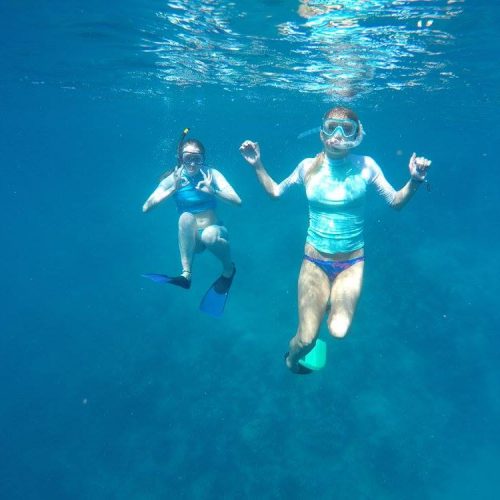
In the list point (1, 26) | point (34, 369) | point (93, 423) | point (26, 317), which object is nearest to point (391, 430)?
point (93, 423)

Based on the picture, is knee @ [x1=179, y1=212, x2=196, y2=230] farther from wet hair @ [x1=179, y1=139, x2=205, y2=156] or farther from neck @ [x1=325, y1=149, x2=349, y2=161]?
neck @ [x1=325, y1=149, x2=349, y2=161]

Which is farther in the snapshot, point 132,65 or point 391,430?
point 132,65

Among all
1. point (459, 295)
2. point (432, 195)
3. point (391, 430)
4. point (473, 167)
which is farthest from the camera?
point (473, 167)

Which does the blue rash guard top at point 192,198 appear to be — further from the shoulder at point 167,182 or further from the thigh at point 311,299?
the thigh at point 311,299

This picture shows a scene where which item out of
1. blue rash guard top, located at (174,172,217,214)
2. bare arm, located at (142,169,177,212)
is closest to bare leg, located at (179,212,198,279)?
blue rash guard top, located at (174,172,217,214)

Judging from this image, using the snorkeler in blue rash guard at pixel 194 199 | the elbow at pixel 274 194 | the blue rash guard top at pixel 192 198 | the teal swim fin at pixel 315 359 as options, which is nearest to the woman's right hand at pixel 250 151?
the elbow at pixel 274 194

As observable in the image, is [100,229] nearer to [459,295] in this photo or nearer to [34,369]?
[34,369]

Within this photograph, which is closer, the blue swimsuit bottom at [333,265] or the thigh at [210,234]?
the blue swimsuit bottom at [333,265]

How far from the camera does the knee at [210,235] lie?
734 centimetres

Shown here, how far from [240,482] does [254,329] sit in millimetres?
4895

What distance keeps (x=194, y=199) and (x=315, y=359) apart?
3.89 metres

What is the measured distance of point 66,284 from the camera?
19.0 m

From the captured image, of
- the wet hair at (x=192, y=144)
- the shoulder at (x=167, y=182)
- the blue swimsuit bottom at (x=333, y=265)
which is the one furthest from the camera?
the shoulder at (x=167, y=182)

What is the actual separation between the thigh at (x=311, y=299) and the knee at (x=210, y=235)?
2.04 meters
